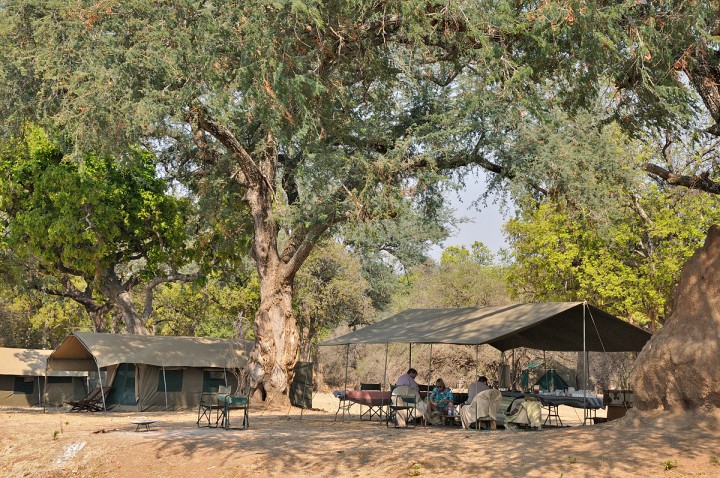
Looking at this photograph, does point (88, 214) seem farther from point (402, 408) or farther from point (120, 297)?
point (402, 408)

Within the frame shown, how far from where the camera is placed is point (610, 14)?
428 inches

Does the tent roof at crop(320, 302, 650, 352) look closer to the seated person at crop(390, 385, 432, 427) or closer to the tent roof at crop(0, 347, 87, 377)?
the seated person at crop(390, 385, 432, 427)

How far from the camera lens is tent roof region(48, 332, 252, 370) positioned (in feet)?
74.2

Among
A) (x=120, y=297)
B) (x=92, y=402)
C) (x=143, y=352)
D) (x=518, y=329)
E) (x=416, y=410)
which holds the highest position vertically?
(x=120, y=297)

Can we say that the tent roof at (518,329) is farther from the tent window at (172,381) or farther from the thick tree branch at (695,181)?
the tent window at (172,381)

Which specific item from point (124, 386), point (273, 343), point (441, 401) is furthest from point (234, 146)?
point (441, 401)

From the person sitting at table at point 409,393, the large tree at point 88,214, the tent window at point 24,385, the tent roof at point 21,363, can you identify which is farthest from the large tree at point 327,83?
the tent window at point 24,385

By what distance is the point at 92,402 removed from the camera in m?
23.1

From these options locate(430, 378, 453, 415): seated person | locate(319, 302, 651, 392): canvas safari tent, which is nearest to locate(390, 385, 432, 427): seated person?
locate(430, 378, 453, 415): seated person

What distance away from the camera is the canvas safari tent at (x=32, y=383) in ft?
87.7

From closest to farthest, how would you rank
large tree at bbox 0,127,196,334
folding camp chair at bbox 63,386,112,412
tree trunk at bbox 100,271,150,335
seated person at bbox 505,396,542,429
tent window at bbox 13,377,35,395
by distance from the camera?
seated person at bbox 505,396,542,429, folding camp chair at bbox 63,386,112,412, large tree at bbox 0,127,196,334, tree trunk at bbox 100,271,150,335, tent window at bbox 13,377,35,395

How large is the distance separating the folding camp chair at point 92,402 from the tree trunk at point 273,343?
4.10m

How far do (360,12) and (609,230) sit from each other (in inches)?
502

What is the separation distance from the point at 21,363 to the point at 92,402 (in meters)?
5.11
